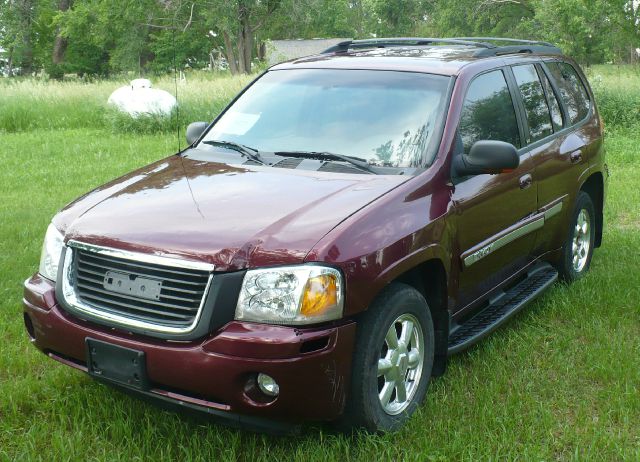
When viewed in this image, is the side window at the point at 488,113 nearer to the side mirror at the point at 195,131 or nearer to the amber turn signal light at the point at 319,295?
the amber turn signal light at the point at 319,295

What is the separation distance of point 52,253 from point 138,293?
27.1 inches

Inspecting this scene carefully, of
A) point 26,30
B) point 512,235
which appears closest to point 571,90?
point 512,235

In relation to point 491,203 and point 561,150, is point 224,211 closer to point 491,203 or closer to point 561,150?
point 491,203

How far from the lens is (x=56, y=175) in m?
10.8

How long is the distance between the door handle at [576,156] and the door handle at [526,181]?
2.58ft

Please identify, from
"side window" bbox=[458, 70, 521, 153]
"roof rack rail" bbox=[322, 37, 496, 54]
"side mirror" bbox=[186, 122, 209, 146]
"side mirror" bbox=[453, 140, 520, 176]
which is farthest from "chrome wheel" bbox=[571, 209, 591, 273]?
"side mirror" bbox=[186, 122, 209, 146]

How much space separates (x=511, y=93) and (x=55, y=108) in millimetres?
15231

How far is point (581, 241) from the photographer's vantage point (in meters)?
6.08

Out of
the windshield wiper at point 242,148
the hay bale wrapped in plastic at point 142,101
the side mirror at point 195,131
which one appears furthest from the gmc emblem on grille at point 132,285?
the hay bale wrapped in plastic at point 142,101

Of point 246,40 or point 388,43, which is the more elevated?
point 388,43

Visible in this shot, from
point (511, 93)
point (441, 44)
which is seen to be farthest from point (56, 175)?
point (511, 93)

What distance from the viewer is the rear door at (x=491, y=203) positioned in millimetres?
4141

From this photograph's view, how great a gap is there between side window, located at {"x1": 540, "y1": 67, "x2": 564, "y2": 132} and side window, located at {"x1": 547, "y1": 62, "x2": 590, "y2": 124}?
0.15 meters

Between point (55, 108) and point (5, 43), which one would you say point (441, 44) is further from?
point (5, 43)
